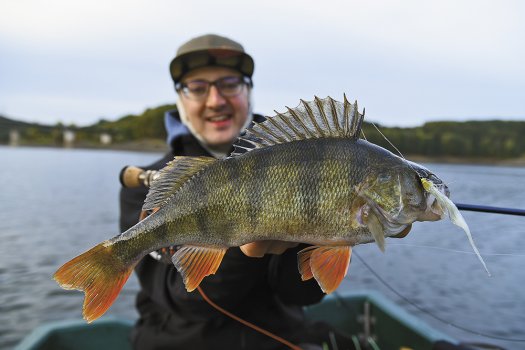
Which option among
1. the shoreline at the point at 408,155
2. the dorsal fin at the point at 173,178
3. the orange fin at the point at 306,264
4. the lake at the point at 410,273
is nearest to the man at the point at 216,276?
the dorsal fin at the point at 173,178

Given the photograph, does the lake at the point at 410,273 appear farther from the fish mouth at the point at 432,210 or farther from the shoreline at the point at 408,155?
the fish mouth at the point at 432,210

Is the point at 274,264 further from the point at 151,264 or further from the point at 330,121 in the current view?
the point at 330,121

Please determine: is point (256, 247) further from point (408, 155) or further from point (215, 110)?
point (408, 155)

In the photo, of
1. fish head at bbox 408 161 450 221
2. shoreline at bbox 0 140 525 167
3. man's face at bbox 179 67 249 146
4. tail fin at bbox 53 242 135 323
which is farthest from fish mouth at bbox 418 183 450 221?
man's face at bbox 179 67 249 146

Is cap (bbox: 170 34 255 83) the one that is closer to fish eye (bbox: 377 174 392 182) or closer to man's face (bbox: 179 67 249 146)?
man's face (bbox: 179 67 249 146)

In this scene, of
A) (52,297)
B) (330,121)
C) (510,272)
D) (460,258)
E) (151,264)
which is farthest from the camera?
(460,258)

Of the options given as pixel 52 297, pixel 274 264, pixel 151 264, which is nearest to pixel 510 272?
pixel 274 264

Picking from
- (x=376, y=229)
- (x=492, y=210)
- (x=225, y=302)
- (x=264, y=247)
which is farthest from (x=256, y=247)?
(x=492, y=210)

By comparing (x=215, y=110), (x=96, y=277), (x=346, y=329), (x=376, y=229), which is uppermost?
(x=215, y=110)
